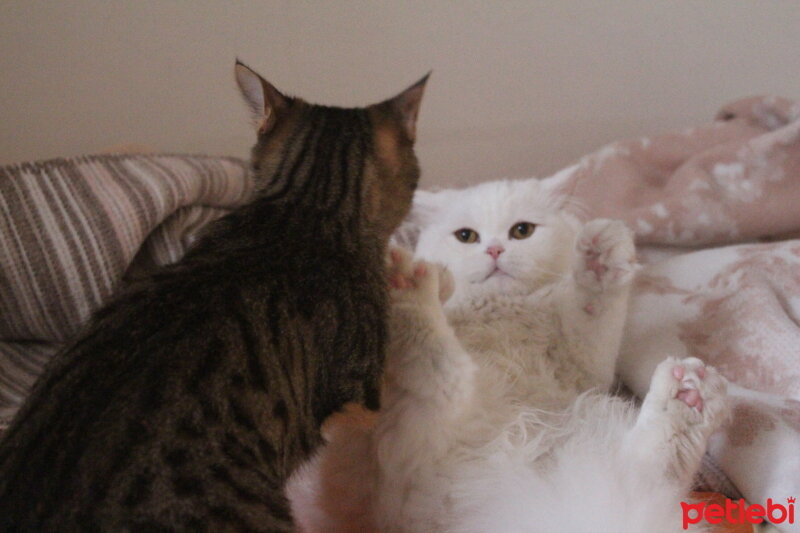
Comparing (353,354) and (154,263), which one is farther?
(154,263)

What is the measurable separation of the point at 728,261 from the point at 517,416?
609 mm

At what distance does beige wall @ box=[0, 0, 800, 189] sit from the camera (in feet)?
4.71

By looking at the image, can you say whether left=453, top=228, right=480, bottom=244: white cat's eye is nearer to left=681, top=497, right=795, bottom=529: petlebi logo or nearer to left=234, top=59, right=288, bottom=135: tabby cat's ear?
left=234, top=59, right=288, bottom=135: tabby cat's ear

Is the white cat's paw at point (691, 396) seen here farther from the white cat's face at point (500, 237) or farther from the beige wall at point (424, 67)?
the beige wall at point (424, 67)

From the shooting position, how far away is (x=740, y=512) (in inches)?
30.3

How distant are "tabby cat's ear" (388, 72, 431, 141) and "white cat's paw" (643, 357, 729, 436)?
488 mm

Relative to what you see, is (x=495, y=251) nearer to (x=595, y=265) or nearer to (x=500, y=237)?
(x=500, y=237)

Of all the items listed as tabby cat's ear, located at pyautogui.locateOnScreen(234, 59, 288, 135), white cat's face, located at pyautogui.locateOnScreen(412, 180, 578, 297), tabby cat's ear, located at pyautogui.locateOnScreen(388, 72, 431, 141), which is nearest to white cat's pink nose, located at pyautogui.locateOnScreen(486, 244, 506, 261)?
white cat's face, located at pyautogui.locateOnScreen(412, 180, 578, 297)

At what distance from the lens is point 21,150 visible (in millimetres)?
1469

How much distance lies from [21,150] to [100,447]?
1.29 meters

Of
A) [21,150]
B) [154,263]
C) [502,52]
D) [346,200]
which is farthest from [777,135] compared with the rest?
[21,150]

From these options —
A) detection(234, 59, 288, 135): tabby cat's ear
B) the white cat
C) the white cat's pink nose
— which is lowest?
the white cat

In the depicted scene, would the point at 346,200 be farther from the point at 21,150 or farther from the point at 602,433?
the point at 21,150

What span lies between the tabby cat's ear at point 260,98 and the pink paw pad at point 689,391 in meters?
0.64
